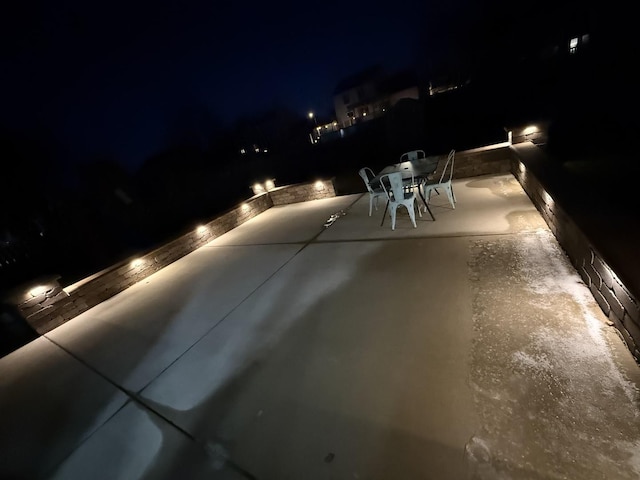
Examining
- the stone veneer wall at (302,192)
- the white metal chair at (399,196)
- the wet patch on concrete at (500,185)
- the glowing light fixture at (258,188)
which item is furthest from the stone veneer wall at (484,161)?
the glowing light fixture at (258,188)

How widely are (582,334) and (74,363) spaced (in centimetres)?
414

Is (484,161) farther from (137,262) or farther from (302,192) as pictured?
(137,262)

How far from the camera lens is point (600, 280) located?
63.1 inches

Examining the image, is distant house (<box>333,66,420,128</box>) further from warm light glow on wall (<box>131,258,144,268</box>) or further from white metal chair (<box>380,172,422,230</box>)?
warm light glow on wall (<box>131,258,144,268</box>)


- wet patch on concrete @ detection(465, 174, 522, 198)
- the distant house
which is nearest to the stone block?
wet patch on concrete @ detection(465, 174, 522, 198)

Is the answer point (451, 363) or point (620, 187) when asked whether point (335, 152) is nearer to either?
point (620, 187)

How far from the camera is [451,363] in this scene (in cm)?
152

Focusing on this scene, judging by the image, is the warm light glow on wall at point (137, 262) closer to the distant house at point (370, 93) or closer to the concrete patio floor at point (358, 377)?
the concrete patio floor at point (358, 377)

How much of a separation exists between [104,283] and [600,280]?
5.53 m

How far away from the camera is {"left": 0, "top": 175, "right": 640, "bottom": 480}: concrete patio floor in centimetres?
114

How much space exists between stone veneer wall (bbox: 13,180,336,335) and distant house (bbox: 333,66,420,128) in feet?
68.2

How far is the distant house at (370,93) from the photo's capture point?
23559 mm

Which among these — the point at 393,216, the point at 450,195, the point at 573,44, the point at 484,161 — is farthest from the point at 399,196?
the point at 573,44

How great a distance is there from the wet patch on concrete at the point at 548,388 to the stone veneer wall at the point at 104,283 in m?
4.78
